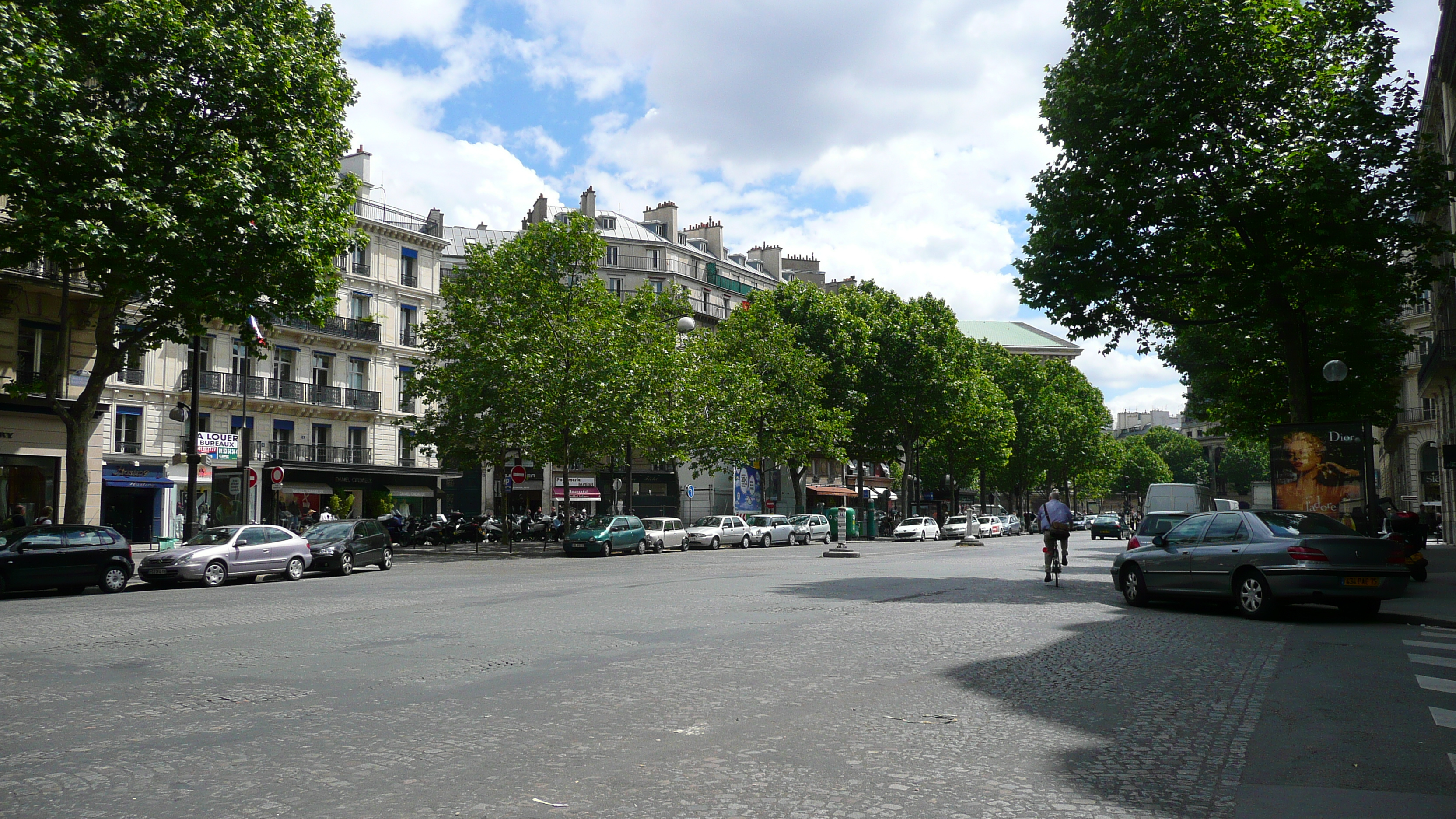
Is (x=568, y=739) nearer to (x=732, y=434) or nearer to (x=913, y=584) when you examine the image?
(x=913, y=584)

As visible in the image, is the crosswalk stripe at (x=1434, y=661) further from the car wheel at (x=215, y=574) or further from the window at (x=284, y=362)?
the window at (x=284, y=362)

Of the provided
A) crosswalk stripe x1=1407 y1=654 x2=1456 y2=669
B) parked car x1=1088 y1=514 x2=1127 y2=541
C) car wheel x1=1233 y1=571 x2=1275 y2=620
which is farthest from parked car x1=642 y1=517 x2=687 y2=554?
crosswalk stripe x1=1407 y1=654 x2=1456 y2=669

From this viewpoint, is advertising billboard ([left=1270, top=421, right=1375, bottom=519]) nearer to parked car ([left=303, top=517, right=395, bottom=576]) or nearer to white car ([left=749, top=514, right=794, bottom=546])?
parked car ([left=303, top=517, right=395, bottom=576])

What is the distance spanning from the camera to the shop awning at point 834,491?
2886 inches

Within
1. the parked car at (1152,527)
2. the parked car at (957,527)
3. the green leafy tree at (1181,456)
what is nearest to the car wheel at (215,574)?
the parked car at (1152,527)

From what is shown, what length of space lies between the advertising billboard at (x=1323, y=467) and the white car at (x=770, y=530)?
27.8 m

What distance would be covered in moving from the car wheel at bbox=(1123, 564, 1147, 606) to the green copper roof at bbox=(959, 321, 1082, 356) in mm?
114250

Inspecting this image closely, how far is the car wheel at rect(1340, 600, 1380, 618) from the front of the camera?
44.5 feet

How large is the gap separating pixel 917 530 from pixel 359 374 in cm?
2955

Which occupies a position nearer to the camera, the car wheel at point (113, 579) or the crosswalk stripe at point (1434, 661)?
the crosswalk stripe at point (1434, 661)

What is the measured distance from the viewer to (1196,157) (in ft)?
65.5

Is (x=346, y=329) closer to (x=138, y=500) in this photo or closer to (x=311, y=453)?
(x=311, y=453)

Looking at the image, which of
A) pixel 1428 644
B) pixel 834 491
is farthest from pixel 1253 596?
pixel 834 491

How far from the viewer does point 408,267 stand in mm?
49969
